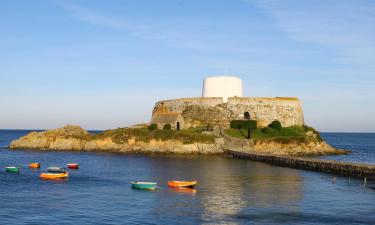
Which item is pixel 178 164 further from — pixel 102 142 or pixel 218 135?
pixel 102 142

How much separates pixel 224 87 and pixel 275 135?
60.3ft

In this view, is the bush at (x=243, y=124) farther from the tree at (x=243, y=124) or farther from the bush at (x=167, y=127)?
the bush at (x=167, y=127)

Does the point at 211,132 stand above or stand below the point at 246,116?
below

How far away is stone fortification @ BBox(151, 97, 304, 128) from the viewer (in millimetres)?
93875

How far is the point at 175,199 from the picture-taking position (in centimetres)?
3512

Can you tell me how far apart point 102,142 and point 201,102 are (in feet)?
72.1

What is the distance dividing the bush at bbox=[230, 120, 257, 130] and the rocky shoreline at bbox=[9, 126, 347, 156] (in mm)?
7097

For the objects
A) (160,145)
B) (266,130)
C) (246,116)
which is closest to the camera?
(160,145)

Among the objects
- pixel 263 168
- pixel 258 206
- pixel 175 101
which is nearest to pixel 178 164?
pixel 263 168

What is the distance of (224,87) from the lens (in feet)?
324

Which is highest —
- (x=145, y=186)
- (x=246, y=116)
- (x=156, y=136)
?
(x=246, y=116)

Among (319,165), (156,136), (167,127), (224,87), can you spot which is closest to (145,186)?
(319,165)

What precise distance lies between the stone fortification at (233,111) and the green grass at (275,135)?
19.5ft

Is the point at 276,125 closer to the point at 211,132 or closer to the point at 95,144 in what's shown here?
the point at 211,132
